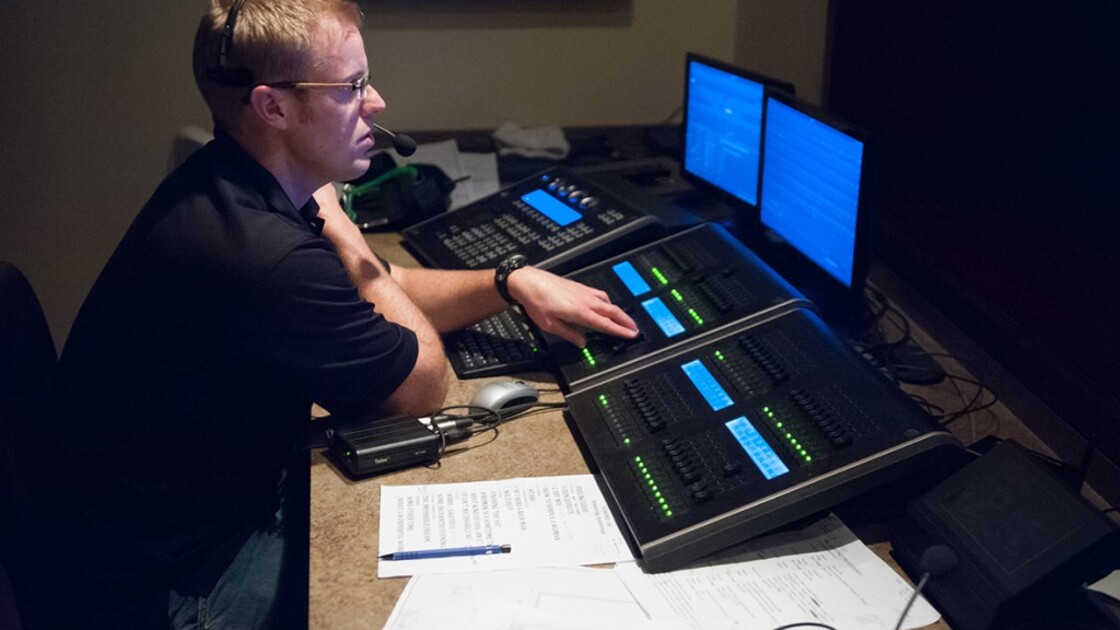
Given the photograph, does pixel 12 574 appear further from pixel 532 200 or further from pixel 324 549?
pixel 532 200

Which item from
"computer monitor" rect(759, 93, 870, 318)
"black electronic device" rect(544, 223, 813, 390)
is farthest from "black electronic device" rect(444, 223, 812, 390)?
"computer monitor" rect(759, 93, 870, 318)

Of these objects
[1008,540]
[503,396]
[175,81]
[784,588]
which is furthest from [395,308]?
[175,81]

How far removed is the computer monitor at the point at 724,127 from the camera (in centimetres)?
199

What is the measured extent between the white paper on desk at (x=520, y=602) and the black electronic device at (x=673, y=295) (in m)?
0.40

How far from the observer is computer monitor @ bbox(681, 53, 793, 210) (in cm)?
199

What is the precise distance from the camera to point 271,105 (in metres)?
1.41

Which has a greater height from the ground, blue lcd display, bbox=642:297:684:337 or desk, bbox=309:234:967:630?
blue lcd display, bbox=642:297:684:337

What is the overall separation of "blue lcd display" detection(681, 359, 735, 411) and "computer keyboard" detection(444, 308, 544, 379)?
0.96ft

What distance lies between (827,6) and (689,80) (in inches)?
15.5

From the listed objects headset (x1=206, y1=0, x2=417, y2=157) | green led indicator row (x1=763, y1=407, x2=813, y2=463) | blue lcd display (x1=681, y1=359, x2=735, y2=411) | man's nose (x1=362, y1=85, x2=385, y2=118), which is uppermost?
headset (x1=206, y1=0, x2=417, y2=157)

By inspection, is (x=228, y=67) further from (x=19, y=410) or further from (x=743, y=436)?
(x=743, y=436)

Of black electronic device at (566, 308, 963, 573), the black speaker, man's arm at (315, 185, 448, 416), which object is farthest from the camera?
man's arm at (315, 185, 448, 416)

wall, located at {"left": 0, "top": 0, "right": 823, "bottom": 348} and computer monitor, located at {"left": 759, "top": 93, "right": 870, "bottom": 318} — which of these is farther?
wall, located at {"left": 0, "top": 0, "right": 823, "bottom": 348}

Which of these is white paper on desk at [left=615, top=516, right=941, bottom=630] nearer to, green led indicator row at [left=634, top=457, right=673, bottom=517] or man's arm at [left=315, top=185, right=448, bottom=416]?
green led indicator row at [left=634, top=457, right=673, bottom=517]
